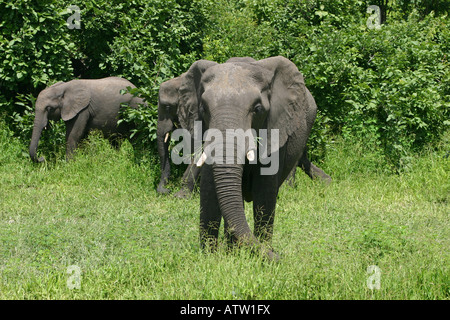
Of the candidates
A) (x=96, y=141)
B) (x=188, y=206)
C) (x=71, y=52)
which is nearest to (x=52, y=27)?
(x=71, y=52)

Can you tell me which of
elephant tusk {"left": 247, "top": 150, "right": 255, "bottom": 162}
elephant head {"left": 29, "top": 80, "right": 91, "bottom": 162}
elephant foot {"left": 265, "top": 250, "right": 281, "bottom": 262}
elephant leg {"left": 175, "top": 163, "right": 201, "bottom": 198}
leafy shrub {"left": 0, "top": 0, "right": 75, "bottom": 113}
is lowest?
elephant foot {"left": 265, "top": 250, "right": 281, "bottom": 262}

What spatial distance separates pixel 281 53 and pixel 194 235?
6039mm

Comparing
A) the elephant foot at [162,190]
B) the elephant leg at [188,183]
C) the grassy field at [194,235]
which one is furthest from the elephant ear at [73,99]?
the elephant leg at [188,183]

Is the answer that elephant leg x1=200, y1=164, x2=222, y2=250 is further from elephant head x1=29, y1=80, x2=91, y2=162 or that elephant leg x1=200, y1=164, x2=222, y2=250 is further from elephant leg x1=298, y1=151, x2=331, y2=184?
elephant head x1=29, y1=80, x2=91, y2=162

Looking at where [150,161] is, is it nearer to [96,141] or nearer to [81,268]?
[96,141]

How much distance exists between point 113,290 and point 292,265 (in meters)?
1.54

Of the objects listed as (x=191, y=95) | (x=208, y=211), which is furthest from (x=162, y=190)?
(x=208, y=211)

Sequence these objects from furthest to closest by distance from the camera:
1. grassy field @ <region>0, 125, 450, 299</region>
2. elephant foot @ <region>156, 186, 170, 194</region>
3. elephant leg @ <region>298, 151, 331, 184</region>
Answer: elephant leg @ <region>298, 151, 331, 184</region>
elephant foot @ <region>156, 186, 170, 194</region>
grassy field @ <region>0, 125, 450, 299</region>

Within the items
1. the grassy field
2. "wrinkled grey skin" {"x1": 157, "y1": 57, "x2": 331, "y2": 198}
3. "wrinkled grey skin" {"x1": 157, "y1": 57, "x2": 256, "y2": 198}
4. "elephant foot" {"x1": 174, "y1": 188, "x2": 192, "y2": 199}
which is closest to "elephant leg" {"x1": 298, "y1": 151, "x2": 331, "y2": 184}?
"wrinkled grey skin" {"x1": 157, "y1": 57, "x2": 331, "y2": 198}

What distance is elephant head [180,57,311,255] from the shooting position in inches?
197

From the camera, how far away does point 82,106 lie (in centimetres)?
1124

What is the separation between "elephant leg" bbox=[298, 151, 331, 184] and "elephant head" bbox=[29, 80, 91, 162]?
419cm

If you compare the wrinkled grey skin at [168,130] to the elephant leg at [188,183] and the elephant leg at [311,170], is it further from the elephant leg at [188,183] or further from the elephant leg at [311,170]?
the elephant leg at [311,170]

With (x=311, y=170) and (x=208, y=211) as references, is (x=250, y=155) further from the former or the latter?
(x=311, y=170)
